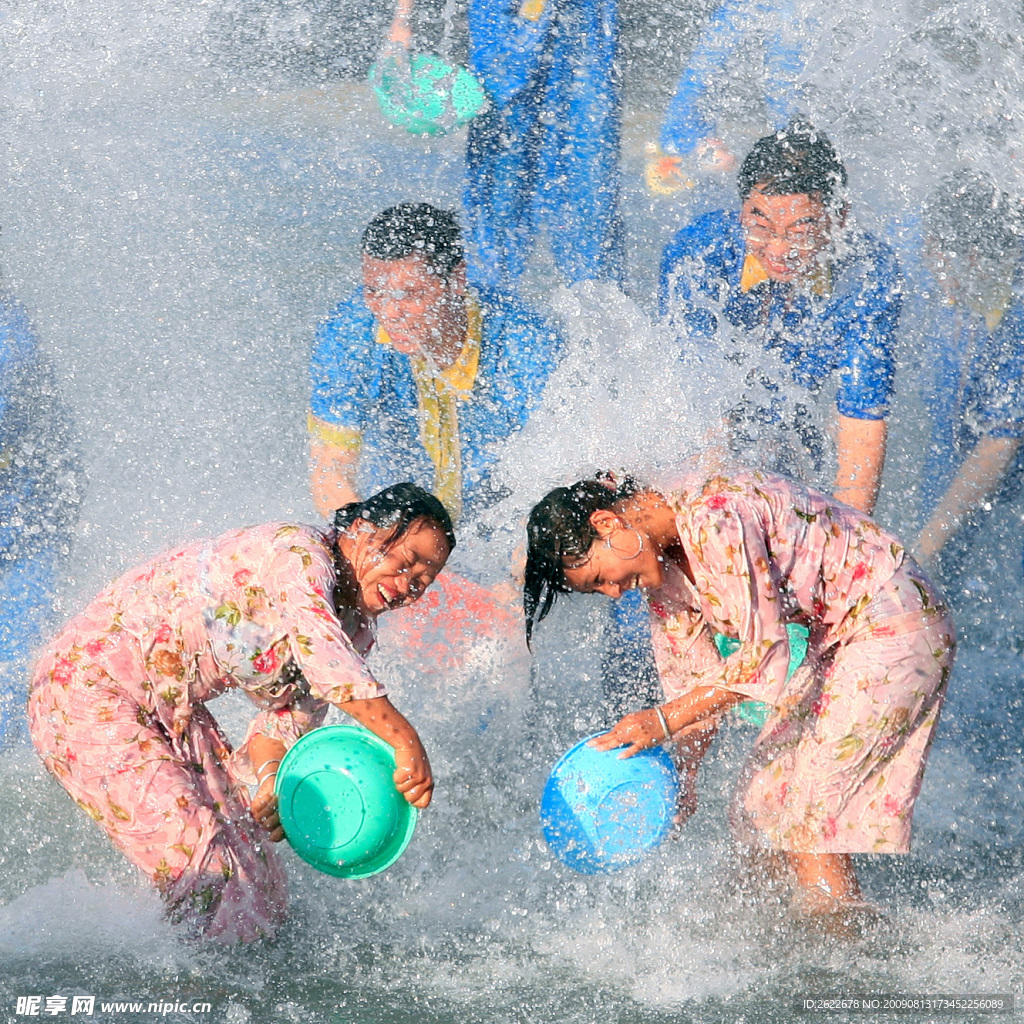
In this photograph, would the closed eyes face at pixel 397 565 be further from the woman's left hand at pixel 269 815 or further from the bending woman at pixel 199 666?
the woman's left hand at pixel 269 815

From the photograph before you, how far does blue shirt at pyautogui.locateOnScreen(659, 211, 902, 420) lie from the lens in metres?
4.21

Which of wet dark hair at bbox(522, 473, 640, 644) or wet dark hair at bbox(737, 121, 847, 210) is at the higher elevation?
wet dark hair at bbox(737, 121, 847, 210)

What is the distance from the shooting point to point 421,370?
14.0ft

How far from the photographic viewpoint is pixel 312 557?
2947 mm

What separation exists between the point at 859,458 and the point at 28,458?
3.45m

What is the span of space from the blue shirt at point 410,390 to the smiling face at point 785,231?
35.1 inches

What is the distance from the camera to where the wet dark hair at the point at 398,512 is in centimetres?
302

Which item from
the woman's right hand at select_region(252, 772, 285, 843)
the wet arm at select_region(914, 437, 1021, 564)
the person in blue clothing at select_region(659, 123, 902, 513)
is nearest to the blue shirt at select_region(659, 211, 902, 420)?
the person in blue clothing at select_region(659, 123, 902, 513)

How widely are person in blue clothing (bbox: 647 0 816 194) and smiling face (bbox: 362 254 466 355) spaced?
196cm

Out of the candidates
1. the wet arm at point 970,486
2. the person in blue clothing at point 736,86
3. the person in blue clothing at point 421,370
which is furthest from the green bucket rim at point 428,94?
the wet arm at point 970,486

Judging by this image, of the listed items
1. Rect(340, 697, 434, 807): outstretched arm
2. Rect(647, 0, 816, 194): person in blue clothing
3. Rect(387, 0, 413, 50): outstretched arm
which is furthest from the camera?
Rect(387, 0, 413, 50): outstretched arm

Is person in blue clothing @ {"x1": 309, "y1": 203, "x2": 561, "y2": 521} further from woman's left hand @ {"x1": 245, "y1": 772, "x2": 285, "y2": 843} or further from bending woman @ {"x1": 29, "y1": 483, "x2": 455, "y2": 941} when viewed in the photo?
woman's left hand @ {"x1": 245, "y1": 772, "x2": 285, "y2": 843}

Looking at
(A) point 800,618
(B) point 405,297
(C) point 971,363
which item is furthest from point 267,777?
(C) point 971,363

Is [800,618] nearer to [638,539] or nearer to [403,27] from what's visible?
[638,539]
